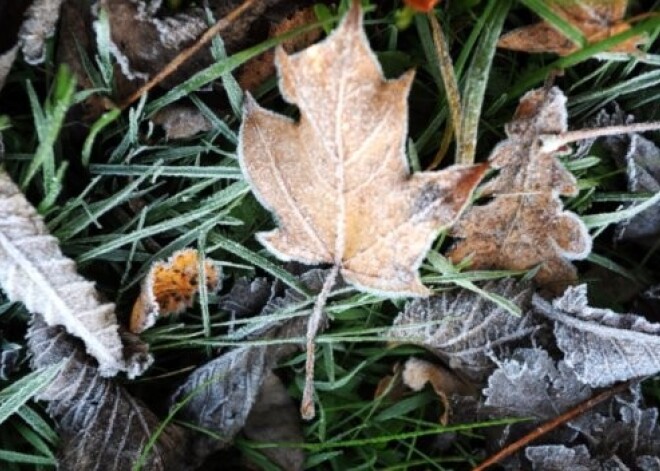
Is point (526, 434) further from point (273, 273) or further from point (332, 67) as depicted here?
point (332, 67)

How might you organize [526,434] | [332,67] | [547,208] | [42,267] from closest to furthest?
Result: [332,67] → [42,267] → [547,208] → [526,434]

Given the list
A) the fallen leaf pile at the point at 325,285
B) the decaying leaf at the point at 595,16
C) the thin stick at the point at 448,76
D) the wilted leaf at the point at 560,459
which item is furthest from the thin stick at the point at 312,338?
the decaying leaf at the point at 595,16

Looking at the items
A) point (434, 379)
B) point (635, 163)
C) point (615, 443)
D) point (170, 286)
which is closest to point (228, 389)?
point (170, 286)

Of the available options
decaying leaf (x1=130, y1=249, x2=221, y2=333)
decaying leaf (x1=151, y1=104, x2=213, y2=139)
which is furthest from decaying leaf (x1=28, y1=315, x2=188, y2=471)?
decaying leaf (x1=151, y1=104, x2=213, y2=139)

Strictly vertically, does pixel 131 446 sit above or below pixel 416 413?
above

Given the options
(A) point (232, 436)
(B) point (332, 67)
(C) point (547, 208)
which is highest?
(B) point (332, 67)

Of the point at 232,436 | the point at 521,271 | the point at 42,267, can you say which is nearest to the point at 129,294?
the point at 42,267

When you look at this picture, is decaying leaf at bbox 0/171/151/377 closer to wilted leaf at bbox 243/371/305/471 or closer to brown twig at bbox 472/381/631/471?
wilted leaf at bbox 243/371/305/471
